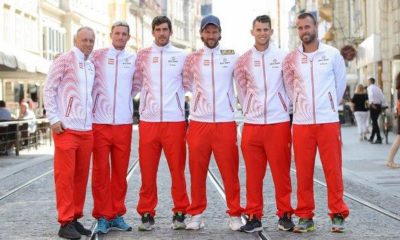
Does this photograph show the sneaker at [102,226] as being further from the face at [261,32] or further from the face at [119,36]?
the face at [261,32]

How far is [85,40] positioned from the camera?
740 cm

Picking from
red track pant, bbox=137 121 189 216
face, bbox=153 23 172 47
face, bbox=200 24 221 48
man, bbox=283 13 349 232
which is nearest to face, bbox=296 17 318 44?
man, bbox=283 13 349 232

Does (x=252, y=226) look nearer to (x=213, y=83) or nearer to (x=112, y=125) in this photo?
(x=213, y=83)

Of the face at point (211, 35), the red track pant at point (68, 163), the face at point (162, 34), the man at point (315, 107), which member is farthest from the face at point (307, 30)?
the red track pant at point (68, 163)

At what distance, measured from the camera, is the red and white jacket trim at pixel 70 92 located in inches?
286

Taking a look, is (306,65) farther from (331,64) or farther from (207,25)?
(207,25)

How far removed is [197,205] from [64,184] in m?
1.28

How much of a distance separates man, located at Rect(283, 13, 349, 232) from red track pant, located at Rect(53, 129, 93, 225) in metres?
1.94

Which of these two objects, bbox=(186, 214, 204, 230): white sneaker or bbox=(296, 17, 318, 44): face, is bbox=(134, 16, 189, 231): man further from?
bbox=(296, 17, 318, 44): face

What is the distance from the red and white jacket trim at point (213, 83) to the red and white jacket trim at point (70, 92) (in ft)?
3.32

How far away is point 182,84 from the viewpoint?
25.2 feet

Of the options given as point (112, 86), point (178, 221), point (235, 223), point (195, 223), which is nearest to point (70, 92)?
point (112, 86)

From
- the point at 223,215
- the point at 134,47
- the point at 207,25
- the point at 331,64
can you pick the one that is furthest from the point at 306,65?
the point at 134,47

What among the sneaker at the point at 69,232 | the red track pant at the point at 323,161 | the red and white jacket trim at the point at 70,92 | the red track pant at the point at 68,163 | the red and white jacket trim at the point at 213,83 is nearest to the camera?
the sneaker at the point at 69,232
